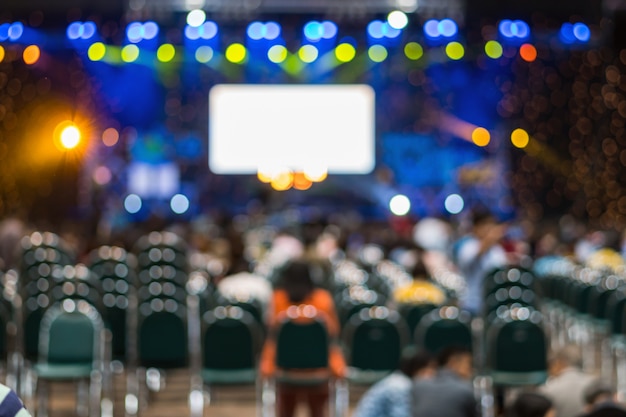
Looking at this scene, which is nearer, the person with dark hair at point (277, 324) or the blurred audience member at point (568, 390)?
the blurred audience member at point (568, 390)

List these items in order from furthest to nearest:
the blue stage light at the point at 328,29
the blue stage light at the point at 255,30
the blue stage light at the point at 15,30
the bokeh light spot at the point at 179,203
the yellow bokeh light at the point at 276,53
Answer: the bokeh light spot at the point at 179,203
the yellow bokeh light at the point at 276,53
the blue stage light at the point at 255,30
the blue stage light at the point at 328,29
the blue stage light at the point at 15,30

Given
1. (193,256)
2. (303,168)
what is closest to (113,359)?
(193,256)

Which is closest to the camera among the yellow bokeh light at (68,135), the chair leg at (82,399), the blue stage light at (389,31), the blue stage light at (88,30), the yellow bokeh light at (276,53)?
the chair leg at (82,399)

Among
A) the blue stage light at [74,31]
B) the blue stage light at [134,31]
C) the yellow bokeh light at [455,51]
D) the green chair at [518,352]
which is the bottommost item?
the green chair at [518,352]

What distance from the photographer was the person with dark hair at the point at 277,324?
7746 mm

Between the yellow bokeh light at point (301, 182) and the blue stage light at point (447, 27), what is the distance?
674 centimetres

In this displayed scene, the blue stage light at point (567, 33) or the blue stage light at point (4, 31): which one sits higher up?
the blue stage light at point (567, 33)

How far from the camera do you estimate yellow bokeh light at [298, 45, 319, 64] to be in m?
23.4

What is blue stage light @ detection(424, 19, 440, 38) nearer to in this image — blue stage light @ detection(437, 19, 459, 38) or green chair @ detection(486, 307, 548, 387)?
blue stage light @ detection(437, 19, 459, 38)

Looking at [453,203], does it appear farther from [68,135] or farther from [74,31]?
[74,31]

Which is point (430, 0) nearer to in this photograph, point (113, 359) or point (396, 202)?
point (396, 202)

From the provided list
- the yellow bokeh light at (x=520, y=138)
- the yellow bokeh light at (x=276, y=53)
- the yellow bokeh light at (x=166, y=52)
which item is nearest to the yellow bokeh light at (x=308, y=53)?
the yellow bokeh light at (x=276, y=53)

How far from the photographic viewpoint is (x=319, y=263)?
1052cm

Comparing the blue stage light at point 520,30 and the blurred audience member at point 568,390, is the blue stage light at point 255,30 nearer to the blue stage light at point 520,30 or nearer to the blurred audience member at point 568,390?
the blue stage light at point 520,30
